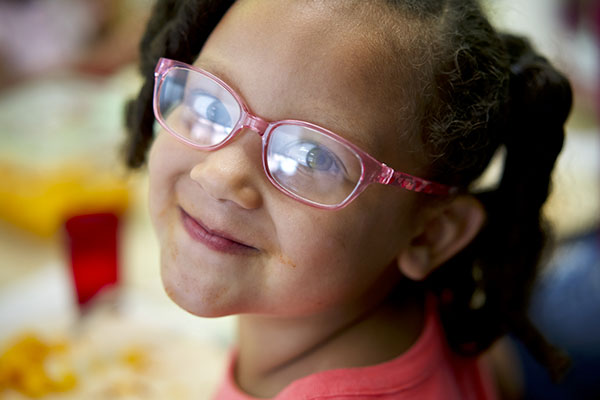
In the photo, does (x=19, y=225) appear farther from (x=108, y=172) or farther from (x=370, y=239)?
(x=370, y=239)

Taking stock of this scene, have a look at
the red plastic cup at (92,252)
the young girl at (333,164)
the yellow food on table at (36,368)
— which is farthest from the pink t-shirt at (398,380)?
the red plastic cup at (92,252)

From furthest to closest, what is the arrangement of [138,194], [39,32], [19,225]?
1. [39,32]
2. [138,194]
3. [19,225]

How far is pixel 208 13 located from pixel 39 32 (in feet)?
5.05

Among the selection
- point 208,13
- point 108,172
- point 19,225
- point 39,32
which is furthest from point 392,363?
point 39,32

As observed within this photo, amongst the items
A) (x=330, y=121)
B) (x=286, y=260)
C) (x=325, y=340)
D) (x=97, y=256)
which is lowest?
(x=97, y=256)

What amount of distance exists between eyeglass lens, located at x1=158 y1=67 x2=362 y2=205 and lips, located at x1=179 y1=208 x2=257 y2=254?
0.08 m

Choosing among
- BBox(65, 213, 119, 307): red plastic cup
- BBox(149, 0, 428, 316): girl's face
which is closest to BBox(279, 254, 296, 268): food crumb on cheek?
BBox(149, 0, 428, 316): girl's face

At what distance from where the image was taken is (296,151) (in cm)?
55

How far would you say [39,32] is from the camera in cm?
195

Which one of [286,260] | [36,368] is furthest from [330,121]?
[36,368]

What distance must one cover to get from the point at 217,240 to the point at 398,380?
0.24 metres

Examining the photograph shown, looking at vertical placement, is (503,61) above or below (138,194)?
above

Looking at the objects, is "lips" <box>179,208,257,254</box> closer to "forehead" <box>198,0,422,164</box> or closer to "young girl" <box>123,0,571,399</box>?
"young girl" <box>123,0,571,399</box>

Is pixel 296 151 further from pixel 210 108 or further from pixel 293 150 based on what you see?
pixel 210 108
